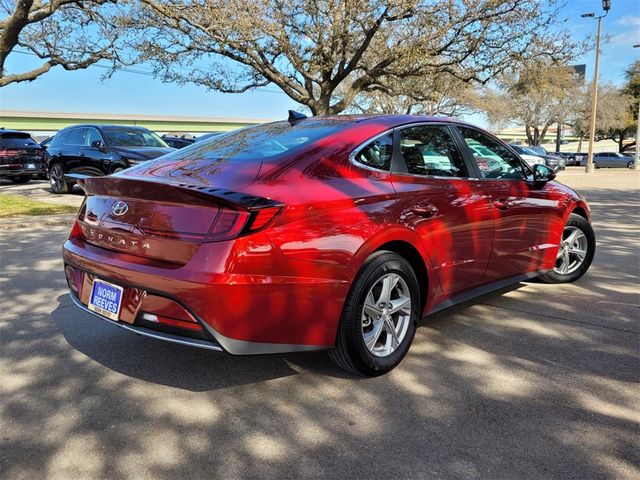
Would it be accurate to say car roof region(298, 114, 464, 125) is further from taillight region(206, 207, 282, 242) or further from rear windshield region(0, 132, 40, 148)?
rear windshield region(0, 132, 40, 148)

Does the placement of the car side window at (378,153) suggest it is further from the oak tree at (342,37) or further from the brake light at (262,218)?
the oak tree at (342,37)

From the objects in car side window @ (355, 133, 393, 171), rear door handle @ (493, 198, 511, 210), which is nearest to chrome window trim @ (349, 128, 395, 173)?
car side window @ (355, 133, 393, 171)

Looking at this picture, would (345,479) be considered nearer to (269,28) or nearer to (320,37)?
(269,28)

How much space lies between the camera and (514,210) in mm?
4211

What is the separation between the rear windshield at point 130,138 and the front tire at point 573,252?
9.09m

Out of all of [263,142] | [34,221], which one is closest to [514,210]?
[263,142]

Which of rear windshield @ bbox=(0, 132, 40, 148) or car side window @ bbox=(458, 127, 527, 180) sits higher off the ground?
rear windshield @ bbox=(0, 132, 40, 148)

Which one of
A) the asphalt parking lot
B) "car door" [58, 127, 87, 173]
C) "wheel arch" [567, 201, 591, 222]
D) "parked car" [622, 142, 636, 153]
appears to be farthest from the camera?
"parked car" [622, 142, 636, 153]

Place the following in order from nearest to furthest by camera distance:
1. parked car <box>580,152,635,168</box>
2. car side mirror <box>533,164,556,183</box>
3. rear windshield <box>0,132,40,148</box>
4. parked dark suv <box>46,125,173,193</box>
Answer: car side mirror <box>533,164,556,183</box> < parked dark suv <box>46,125,173,193</box> < rear windshield <box>0,132,40,148</box> < parked car <box>580,152,635,168</box>

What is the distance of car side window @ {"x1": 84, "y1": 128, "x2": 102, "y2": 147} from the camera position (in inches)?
455

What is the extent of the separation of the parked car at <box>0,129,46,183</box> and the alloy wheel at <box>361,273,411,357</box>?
14884 mm

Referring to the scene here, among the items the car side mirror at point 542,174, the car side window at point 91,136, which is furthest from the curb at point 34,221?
the car side mirror at point 542,174

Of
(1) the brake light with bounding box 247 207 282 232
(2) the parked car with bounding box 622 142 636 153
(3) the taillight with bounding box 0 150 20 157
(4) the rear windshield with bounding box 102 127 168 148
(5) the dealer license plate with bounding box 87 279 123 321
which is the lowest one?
(5) the dealer license plate with bounding box 87 279 123 321

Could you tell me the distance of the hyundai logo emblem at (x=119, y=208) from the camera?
2.96 meters
